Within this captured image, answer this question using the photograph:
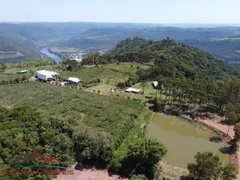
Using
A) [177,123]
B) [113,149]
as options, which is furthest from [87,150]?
[177,123]

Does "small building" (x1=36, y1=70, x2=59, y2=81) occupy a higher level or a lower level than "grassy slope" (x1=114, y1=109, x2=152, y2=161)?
higher

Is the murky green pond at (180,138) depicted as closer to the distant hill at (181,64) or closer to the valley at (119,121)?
the valley at (119,121)

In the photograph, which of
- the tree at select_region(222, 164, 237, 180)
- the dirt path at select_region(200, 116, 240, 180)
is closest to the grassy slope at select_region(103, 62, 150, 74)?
the dirt path at select_region(200, 116, 240, 180)

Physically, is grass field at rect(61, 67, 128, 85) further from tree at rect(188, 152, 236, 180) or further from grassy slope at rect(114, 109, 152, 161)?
tree at rect(188, 152, 236, 180)

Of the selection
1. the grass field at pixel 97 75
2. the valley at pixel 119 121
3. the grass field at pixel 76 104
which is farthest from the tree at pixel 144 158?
the grass field at pixel 97 75

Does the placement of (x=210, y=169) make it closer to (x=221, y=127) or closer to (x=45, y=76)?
(x=221, y=127)

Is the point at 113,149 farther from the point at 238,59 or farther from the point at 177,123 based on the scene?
the point at 238,59

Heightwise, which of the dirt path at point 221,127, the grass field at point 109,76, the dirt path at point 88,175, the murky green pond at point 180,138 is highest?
the grass field at point 109,76
